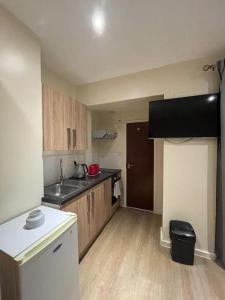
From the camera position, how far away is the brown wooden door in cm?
322

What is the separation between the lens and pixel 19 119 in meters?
1.35

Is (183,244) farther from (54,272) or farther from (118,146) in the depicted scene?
(118,146)

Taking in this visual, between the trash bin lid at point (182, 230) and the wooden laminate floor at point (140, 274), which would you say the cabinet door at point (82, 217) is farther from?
the trash bin lid at point (182, 230)

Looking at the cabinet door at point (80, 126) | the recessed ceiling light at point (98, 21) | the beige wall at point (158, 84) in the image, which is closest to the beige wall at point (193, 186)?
the beige wall at point (158, 84)

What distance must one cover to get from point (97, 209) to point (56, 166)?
0.96m

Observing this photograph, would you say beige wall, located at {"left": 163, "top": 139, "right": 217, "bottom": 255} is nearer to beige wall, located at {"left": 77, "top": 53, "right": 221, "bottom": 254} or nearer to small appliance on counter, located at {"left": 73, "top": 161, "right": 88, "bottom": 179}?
beige wall, located at {"left": 77, "top": 53, "right": 221, "bottom": 254}

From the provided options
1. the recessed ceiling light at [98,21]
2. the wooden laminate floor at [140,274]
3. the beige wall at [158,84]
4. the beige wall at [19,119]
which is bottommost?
the wooden laminate floor at [140,274]

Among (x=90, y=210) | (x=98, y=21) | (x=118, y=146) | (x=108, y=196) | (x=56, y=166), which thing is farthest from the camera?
(x=118, y=146)

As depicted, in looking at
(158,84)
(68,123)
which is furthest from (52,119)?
(158,84)

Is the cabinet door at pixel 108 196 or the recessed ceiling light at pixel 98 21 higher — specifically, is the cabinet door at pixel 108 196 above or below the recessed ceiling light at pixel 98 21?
below

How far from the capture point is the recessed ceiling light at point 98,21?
1.26 metres

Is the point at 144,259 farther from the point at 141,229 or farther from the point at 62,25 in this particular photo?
the point at 62,25

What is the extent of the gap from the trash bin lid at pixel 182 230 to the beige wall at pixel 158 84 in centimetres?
176

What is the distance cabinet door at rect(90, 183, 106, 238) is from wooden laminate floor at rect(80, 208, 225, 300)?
0.21 meters
